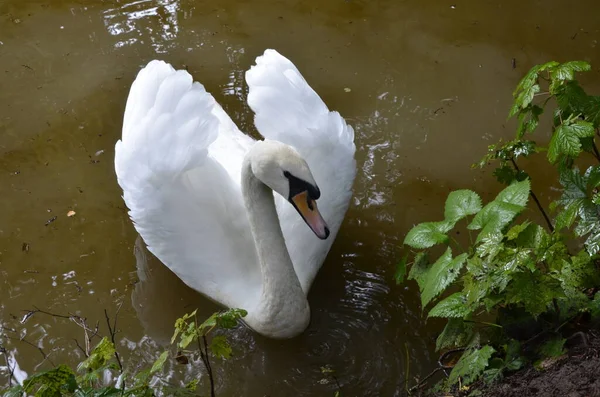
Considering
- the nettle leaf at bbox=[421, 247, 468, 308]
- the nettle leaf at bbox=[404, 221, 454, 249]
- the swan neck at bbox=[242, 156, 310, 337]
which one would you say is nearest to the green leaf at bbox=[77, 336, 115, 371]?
the swan neck at bbox=[242, 156, 310, 337]

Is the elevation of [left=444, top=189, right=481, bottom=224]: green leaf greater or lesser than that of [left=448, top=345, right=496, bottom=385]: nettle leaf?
greater

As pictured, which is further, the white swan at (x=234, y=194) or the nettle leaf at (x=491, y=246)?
the white swan at (x=234, y=194)

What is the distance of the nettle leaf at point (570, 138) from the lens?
9.64ft

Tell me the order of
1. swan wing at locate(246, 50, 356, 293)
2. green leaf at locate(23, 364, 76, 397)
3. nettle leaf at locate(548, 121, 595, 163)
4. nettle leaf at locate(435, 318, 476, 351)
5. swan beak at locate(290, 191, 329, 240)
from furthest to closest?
swan wing at locate(246, 50, 356, 293) < swan beak at locate(290, 191, 329, 240) < nettle leaf at locate(435, 318, 476, 351) < nettle leaf at locate(548, 121, 595, 163) < green leaf at locate(23, 364, 76, 397)

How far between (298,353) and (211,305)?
63cm

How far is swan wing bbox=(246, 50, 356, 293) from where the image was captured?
12.5 ft

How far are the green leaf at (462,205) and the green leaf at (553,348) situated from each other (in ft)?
2.08

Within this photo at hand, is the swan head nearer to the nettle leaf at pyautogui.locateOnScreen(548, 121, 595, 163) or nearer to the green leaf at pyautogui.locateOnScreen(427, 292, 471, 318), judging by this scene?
the green leaf at pyautogui.locateOnScreen(427, 292, 471, 318)

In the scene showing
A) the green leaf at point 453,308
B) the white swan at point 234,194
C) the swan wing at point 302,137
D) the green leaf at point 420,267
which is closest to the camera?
the green leaf at point 453,308

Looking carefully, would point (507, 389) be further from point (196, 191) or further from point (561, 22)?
point (561, 22)

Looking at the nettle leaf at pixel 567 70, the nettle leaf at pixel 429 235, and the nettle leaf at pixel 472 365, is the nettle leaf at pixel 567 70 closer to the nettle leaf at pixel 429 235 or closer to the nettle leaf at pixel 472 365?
the nettle leaf at pixel 429 235

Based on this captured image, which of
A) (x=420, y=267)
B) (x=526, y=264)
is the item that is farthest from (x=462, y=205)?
(x=526, y=264)

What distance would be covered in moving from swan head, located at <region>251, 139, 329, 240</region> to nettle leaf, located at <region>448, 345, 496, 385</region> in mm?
821

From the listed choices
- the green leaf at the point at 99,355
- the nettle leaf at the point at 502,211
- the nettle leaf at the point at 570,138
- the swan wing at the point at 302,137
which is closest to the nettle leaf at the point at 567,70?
the nettle leaf at the point at 570,138
